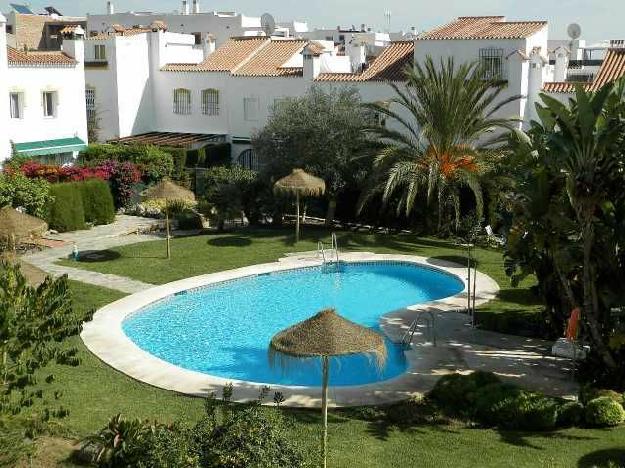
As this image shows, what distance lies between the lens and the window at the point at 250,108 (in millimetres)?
47641

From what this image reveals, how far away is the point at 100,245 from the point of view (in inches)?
1300

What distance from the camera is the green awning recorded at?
3989 cm

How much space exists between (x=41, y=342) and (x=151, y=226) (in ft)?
85.2

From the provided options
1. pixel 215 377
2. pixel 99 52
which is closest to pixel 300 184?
pixel 215 377

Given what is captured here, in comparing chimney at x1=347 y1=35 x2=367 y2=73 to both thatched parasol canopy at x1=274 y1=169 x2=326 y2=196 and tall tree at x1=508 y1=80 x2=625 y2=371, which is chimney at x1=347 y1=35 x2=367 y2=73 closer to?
thatched parasol canopy at x1=274 y1=169 x2=326 y2=196

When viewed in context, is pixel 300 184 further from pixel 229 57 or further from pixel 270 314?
pixel 229 57

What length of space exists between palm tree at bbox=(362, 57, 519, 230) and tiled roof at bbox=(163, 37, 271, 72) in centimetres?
1747

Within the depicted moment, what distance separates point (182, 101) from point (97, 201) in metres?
15.1

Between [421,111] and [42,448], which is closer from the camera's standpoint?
[42,448]

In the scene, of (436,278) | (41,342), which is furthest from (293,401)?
(436,278)

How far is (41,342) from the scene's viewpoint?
10727mm

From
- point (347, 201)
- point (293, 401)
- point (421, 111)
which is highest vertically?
point (421, 111)

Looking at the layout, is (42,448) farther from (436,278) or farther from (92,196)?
(92,196)

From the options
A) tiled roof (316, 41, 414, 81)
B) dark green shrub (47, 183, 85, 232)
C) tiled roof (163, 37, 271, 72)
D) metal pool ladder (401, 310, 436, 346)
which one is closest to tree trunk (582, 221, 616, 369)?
metal pool ladder (401, 310, 436, 346)
